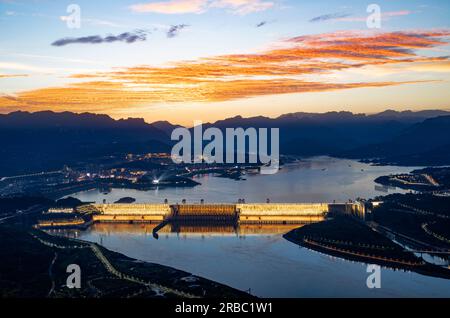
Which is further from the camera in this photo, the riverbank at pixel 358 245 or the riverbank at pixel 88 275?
the riverbank at pixel 358 245

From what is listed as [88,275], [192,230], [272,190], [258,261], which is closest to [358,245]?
[258,261]

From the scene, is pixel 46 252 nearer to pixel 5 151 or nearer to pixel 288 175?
pixel 288 175

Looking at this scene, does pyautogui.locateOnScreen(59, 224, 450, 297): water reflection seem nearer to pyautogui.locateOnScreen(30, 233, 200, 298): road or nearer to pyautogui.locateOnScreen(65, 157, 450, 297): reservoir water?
pyautogui.locateOnScreen(65, 157, 450, 297): reservoir water

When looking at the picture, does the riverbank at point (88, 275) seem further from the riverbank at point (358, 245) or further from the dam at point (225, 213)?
the dam at point (225, 213)

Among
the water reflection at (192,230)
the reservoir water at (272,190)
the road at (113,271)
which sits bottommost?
the water reflection at (192,230)

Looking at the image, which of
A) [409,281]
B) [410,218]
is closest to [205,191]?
[410,218]

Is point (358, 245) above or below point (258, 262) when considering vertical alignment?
above

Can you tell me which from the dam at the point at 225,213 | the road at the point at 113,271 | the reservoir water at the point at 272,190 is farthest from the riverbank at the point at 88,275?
the reservoir water at the point at 272,190

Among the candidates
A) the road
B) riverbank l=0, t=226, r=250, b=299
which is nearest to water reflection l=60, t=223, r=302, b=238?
the road

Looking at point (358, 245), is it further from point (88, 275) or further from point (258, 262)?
point (88, 275)
